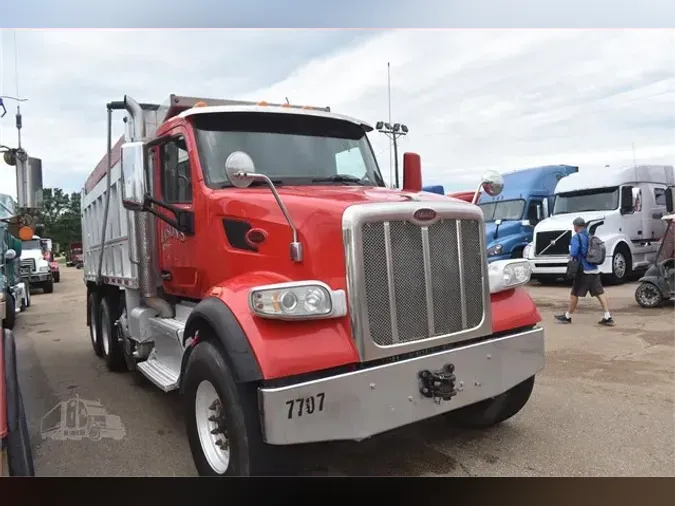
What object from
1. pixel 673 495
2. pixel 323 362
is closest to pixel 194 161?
pixel 323 362

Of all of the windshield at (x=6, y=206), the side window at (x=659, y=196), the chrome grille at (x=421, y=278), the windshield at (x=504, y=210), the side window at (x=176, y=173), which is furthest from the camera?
the windshield at (x=504, y=210)

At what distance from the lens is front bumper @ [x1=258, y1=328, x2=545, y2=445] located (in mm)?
2604

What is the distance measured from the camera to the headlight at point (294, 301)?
107 inches

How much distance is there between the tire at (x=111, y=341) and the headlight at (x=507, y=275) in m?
4.08

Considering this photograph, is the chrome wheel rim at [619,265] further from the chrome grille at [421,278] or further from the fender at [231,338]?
the fender at [231,338]

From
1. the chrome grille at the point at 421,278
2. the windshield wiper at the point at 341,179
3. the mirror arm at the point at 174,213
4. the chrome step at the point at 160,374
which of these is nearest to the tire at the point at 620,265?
the windshield wiper at the point at 341,179

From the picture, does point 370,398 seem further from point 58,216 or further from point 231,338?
point 58,216

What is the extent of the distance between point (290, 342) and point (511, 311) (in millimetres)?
1538

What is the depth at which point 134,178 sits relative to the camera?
3.62 m

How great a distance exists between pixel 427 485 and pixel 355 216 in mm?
1550

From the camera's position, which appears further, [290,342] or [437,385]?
[437,385]

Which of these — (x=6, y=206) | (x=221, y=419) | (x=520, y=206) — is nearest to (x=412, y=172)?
(x=221, y=419)

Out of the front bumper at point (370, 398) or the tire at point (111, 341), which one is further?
the tire at point (111, 341)

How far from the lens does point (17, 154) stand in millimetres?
3344
